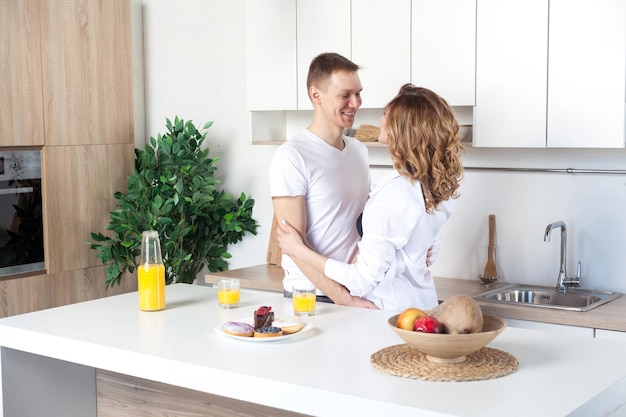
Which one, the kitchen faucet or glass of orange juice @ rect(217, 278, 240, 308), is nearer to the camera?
Result: glass of orange juice @ rect(217, 278, 240, 308)

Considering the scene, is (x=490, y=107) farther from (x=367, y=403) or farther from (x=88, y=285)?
(x=88, y=285)

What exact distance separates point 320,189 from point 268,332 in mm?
967

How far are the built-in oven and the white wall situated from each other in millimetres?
988

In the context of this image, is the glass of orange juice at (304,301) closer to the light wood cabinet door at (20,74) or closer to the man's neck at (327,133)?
the man's neck at (327,133)

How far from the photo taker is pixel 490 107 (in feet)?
11.6

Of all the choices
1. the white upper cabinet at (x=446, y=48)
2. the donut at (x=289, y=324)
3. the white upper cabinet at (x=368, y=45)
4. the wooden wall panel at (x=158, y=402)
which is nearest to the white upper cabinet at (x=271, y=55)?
the white upper cabinet at (x=368, y=45)

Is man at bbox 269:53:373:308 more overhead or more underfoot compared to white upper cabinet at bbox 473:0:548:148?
more underfoot

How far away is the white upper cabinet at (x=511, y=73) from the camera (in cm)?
341

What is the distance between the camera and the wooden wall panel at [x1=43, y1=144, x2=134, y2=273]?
4.41m

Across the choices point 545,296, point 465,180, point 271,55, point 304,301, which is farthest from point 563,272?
point 271,55

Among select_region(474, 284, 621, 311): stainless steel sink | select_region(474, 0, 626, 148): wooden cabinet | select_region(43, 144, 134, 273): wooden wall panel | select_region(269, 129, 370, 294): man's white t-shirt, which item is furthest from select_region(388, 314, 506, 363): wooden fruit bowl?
select_region(43, 144, 134, 273): wooden wall panel

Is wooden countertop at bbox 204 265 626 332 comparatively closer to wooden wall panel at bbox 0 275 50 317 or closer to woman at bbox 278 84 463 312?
woman at bbox 278 84 463 312

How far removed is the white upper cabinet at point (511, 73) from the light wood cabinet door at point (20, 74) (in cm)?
221

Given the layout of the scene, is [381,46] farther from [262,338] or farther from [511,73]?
[262,338]
